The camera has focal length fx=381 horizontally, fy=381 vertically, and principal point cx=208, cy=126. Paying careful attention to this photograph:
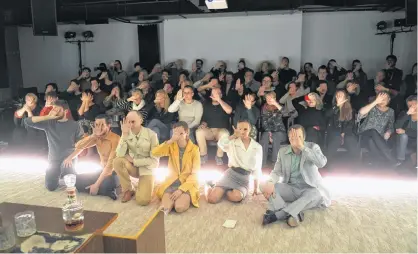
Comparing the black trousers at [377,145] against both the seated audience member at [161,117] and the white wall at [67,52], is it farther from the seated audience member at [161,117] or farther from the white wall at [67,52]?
the white wall at [67,52]

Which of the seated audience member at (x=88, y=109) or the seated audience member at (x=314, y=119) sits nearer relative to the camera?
the seated audience member at (x=314, y=119)

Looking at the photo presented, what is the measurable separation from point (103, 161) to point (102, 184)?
0.27 metres

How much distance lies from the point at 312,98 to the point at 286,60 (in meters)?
2.83

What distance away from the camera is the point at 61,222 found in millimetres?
2551

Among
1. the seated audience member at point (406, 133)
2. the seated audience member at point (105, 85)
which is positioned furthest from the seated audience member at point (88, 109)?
the seated audience member at point (406, 133)

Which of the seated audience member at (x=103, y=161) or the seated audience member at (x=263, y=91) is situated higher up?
the seated audience member at (x=263, y=91)

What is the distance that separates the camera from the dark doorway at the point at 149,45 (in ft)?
31.7

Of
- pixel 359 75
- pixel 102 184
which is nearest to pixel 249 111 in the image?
pixel 102 184

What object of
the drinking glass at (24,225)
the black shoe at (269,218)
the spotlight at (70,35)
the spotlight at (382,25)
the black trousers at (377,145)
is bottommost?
the black shoe at (269,218)

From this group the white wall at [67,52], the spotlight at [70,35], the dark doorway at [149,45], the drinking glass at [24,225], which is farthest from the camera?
the white wall at [67,52]

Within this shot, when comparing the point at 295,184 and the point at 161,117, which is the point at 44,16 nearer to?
the point at 161,117

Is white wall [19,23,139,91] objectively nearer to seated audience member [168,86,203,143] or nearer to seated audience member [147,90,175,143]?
seated audience member [147,90,175,143]

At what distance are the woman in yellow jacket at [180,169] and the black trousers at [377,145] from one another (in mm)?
2422

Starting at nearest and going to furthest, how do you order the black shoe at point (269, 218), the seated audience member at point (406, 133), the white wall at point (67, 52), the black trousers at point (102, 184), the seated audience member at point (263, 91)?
1. the black shoe at point (269, 218)
2. the black trousers at point (102, 184)
3. the seated audience member at point (406, 133)
4. the seated audience member at point (263, 91)
5. the white wall at point (67, 52)
